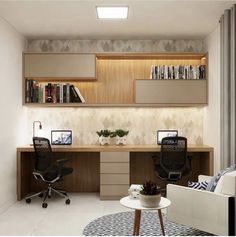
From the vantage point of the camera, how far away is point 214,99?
5.39 metres

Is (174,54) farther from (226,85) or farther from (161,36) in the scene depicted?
(226,85)

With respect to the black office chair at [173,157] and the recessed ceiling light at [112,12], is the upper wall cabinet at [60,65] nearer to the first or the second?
the recessed ceiling light at [112,12]

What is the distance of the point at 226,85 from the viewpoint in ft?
14.4

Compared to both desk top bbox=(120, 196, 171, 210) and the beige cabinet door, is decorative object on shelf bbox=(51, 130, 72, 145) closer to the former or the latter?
the beige cabinet door

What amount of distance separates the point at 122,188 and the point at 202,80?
7.09ft

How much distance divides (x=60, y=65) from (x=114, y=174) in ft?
6.46

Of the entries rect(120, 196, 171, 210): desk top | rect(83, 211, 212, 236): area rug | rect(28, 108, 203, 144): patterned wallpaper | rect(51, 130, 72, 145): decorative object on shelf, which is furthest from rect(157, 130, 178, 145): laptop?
rect(120, 196, 171, 210): desk top

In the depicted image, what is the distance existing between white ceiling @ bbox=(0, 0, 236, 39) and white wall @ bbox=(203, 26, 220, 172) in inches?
8.7

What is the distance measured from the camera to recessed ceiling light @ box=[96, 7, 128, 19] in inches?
177

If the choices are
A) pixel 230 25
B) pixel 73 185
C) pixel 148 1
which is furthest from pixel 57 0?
pixel 73 185

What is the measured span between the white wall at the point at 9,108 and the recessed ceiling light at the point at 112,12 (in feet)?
4.49

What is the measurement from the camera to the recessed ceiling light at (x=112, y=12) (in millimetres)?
4487

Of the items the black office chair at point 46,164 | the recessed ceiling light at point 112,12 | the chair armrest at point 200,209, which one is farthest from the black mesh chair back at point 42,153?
the chair armrest at point 200,209

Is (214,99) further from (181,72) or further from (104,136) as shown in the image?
(104,136)
